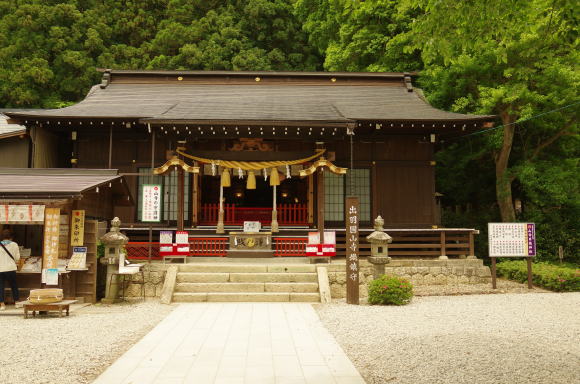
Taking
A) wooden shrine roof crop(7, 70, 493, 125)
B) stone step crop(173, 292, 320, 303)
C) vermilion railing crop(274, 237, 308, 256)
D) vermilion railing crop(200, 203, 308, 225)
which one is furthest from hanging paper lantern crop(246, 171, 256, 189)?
stone step crop(173, 292, 320, 303)

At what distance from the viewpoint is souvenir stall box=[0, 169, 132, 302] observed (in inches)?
372

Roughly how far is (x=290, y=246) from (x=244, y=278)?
9.11 feet

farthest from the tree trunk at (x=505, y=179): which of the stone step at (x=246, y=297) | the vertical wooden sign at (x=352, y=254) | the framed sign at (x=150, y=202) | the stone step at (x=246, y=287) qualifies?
the framed sign at (x=150, y=202)

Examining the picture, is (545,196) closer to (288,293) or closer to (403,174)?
(403,174)

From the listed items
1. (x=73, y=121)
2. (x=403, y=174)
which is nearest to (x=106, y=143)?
(x=73, y=121)

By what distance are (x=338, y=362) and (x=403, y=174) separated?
1027cm

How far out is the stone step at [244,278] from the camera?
11.1 meters

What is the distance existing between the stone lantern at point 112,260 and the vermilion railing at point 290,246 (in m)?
4.54

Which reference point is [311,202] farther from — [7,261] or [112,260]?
[7,261]

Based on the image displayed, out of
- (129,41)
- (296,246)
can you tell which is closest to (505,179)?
(296,246)

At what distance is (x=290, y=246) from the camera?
44.8 ft

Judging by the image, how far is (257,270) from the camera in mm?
11516

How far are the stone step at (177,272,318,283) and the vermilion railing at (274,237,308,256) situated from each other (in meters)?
1.69

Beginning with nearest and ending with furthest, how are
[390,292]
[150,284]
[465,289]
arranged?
[390,292] → [150,284] → [465,289]
